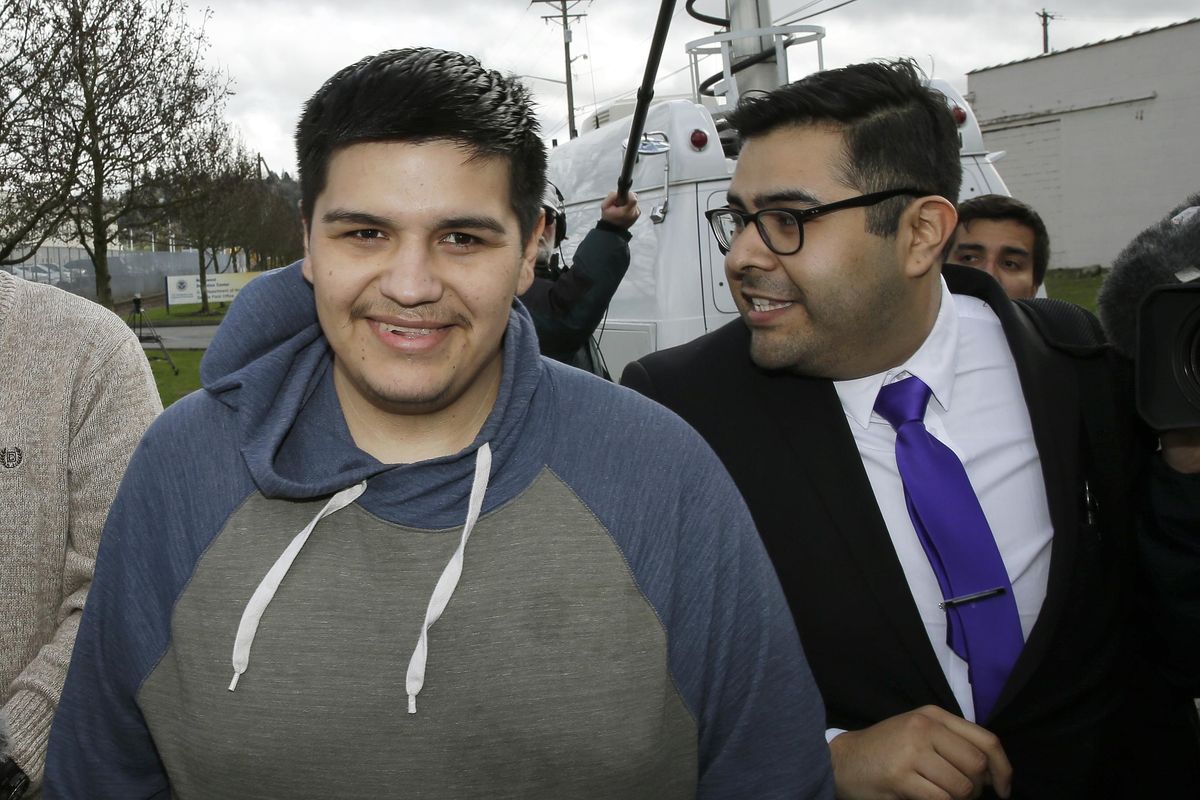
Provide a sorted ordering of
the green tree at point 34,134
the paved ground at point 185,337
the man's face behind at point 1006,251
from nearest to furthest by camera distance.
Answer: the man's face behind at point 1006,251
the green tree at point 34,134
the paved ground at point 185,337

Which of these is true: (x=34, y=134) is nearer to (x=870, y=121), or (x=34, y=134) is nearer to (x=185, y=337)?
(x=870, y=121)

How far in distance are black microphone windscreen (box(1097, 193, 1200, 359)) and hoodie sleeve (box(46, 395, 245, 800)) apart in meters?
1.65

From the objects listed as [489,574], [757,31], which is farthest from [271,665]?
[757,31]

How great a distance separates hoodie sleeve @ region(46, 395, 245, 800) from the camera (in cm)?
168

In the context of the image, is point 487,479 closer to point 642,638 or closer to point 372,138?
point 642,638

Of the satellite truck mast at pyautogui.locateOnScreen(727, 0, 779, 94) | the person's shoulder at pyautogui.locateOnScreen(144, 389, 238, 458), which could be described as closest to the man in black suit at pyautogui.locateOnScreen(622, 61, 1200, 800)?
the person's shoulder at pyautogui.locateOnScreen(144, 389, 238, 458)

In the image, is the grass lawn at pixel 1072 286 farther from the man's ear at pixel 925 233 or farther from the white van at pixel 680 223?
the man's ear at pixel 925 233

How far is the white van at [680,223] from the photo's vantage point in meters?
5.88

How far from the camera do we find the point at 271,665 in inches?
63.0

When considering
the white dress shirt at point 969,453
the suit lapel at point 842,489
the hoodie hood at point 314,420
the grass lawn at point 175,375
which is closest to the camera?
the hoodie hood at point 314,420

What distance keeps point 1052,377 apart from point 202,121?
16.9 m

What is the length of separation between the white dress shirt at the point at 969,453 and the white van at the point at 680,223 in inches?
125

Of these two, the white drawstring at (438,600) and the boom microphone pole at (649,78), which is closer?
the white drawstring at (438,600)

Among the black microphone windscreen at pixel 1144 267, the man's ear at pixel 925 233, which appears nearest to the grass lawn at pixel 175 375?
the man's ear at pixel 925 233
